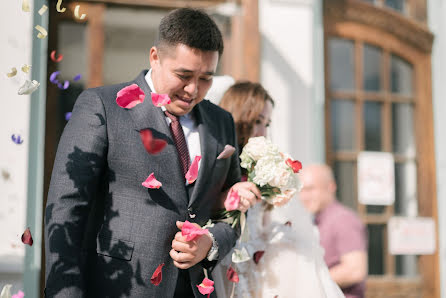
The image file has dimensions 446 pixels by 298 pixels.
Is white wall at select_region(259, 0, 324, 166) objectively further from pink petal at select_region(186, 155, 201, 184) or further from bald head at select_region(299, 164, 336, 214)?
pink petal at select_region(186, 155, 201, 184)

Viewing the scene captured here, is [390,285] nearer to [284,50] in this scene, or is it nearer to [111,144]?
[284,50]

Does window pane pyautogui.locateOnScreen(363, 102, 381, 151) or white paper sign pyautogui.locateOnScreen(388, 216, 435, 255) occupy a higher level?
window pane pyautogui.locateOnScreen(363, 102, 381, 151)

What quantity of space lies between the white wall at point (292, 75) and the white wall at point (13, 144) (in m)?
1.89

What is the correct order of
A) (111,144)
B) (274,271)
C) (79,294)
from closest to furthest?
(79,294), (111,144), (274,271)

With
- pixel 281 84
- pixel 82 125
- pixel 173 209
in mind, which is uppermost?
pixel 281 84

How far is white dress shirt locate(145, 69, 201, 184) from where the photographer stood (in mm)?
1629

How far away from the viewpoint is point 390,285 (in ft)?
13.8

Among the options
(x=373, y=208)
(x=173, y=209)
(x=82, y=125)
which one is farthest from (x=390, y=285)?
(x=82, y=125)

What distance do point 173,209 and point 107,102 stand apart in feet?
1.35

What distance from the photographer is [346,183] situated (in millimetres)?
4223

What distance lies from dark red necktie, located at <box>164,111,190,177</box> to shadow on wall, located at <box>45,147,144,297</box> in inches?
9.7

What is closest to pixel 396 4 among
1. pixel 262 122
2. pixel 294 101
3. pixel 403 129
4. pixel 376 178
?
pixel 403 129

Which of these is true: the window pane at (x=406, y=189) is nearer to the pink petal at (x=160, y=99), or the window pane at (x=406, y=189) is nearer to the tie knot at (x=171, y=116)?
the tie knot at (x=171, y=116)

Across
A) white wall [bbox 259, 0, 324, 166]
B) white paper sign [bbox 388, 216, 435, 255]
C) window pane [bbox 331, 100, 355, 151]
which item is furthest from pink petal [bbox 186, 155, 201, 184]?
white paper sign [bbox 388, 216, 435, 255]
